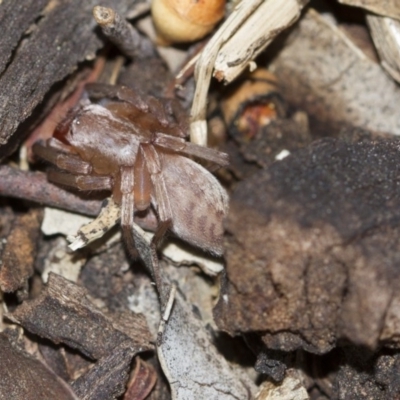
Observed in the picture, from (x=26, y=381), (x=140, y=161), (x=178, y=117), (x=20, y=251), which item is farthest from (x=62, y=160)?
(x=26, y=381)

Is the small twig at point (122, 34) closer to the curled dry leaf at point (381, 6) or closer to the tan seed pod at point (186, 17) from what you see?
the tan seed pod at point (186, 17)

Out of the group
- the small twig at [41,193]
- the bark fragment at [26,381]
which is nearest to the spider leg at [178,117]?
the small twig at [41,193]

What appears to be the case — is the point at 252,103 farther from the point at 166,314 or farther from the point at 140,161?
the point at 166,314

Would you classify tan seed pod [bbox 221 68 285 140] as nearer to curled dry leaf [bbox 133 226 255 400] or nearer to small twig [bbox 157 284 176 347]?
curled dry leaf [bbox 133 226 255 400]

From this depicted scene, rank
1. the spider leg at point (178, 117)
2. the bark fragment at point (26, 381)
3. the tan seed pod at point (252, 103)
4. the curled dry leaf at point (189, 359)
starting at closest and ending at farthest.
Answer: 1. the bark fragment at point (26, 381)
2. the curled dry leaf at point (189, 359)
3. the spider leg at point (178, 117)
4. the tan seed pod at point (252, 103)

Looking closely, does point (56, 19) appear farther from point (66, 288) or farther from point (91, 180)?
point (66, 288)

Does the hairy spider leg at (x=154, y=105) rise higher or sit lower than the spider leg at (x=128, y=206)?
higher
